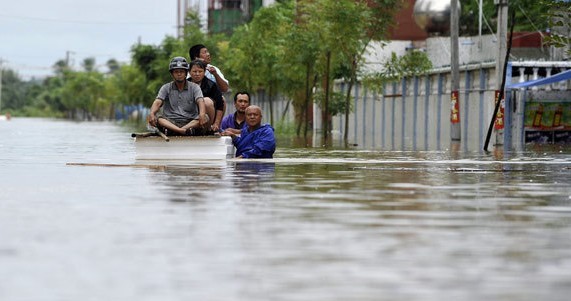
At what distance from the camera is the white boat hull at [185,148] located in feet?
78.4

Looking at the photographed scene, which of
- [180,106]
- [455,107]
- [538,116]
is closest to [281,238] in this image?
[180,106]

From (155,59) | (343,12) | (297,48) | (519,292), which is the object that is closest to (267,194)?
(519,292)

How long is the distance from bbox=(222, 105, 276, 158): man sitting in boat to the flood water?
4.66m

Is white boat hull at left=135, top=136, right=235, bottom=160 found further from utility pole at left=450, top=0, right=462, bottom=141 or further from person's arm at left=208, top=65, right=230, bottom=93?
utility pole at left=450, top=0, right=462, bottom=141

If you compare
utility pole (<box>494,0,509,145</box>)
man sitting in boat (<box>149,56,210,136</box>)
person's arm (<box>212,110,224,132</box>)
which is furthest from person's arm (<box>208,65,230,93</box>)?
utility pole (<box>494,0,509,145</box>)

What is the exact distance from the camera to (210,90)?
2456 cm

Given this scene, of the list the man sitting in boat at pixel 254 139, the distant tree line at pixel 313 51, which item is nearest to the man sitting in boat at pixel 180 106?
the man sitting in boat at pixel 254 139

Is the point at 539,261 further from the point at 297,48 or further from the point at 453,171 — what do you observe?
the point at 297,48

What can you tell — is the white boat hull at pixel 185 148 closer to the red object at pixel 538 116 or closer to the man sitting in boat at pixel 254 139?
the man sitting in boat at pixel 254 139

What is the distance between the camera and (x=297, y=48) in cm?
5591

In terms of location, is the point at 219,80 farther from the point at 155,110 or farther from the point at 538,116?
the point at 538,116

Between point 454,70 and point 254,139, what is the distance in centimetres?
2720

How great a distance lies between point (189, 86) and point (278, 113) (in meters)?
69.2

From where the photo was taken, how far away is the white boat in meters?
23.9
